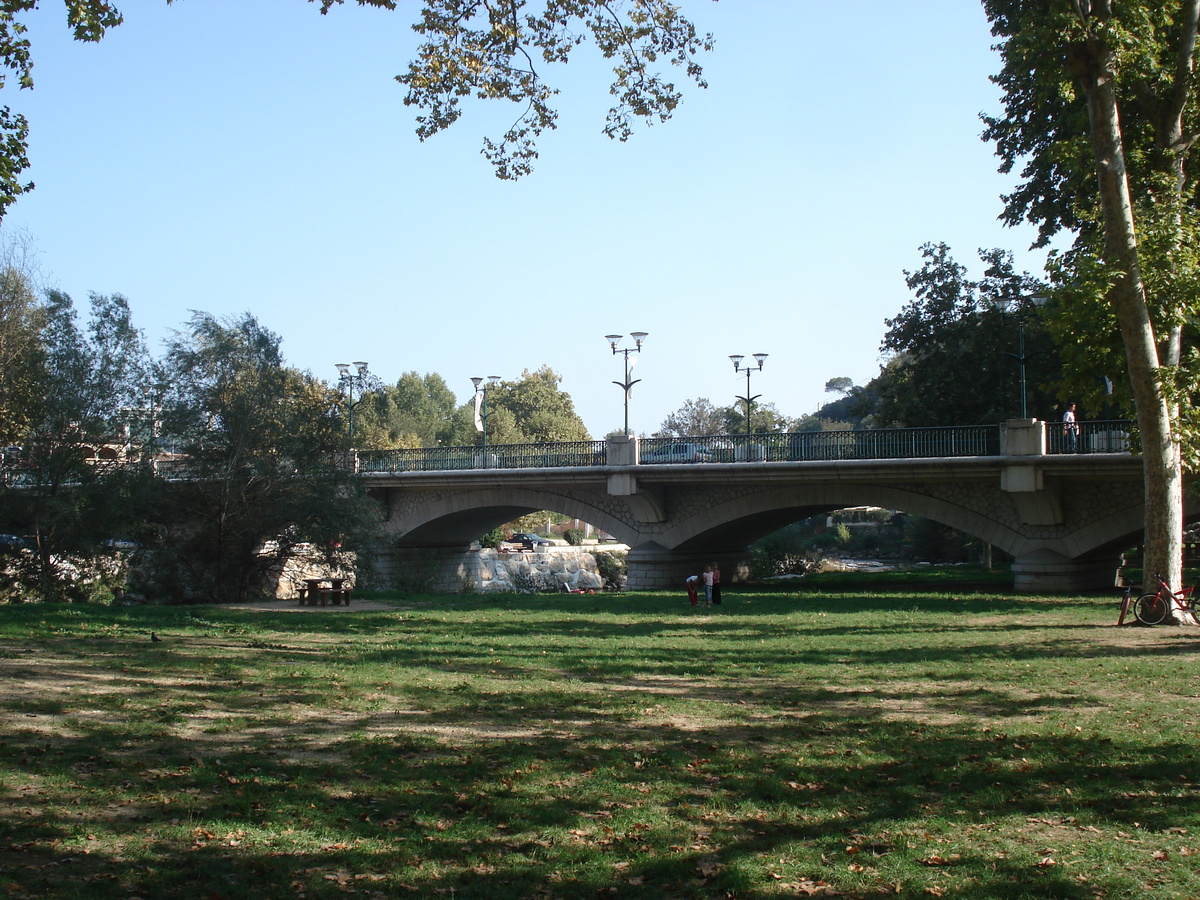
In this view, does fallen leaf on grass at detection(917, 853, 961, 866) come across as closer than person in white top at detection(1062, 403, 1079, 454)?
Yes

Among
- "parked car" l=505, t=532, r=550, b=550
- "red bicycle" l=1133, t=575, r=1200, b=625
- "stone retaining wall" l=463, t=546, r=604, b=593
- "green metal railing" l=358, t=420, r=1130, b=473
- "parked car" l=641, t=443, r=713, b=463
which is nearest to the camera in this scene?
"red bicycle" l=1133, t=575, r=1200, b=625

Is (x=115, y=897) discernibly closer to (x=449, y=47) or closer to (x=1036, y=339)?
(x=449, y=47)

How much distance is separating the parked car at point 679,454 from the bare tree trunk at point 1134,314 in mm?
16773

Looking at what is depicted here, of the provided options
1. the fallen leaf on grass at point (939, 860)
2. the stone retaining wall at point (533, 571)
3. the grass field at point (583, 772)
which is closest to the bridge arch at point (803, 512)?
the stone retaining wall at point (533, 571)

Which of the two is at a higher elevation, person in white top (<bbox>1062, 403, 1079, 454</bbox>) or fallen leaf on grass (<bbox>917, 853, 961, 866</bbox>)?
person in white top (<bbox>1062, 403, 1079, 454</bbox>)

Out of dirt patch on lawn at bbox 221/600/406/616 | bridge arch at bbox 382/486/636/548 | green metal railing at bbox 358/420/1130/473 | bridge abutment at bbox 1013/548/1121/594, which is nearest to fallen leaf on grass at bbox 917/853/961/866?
dirt patch on lawn at bbox 221/600/406/616

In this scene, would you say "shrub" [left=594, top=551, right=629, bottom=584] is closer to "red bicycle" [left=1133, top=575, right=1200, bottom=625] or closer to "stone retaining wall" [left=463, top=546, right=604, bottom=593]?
"stone retaining wall" [left=463, top=546, right=604, bottom=593]

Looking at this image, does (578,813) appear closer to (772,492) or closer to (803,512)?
(772,492)

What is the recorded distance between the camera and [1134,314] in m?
16.6

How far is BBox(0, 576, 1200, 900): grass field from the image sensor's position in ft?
16.9

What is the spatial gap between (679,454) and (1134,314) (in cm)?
1798

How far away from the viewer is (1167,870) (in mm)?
5215

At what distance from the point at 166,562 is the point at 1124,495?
884 inches

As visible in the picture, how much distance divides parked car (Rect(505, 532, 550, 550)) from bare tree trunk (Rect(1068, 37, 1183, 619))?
150 feet
